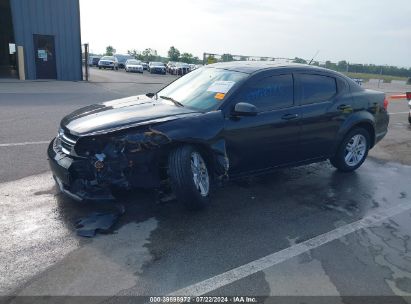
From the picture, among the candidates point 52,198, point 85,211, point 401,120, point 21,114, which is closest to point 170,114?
point 85,211

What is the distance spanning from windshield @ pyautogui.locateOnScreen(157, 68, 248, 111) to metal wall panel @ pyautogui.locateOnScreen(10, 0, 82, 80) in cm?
1764

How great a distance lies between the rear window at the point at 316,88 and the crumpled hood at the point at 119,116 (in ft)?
5.61

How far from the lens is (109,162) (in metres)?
3.69

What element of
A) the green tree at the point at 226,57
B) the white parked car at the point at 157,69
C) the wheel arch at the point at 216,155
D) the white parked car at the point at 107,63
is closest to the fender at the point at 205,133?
the wheel arch at the point at 216,155

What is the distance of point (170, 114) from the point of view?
411cm

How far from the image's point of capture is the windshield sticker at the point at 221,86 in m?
4.40

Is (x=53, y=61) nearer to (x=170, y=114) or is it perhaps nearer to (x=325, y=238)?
(x=170, y=114)

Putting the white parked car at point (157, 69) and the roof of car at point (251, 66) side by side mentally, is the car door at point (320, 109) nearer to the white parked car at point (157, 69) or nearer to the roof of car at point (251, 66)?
the roof of car at point (251, 66)

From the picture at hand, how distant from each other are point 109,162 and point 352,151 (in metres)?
3.95

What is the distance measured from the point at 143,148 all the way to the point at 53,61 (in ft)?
64.4

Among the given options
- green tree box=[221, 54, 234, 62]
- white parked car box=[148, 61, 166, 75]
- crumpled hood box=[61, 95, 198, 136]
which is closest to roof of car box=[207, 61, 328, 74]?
crumpled hood box=[61, 95, 198, 136]

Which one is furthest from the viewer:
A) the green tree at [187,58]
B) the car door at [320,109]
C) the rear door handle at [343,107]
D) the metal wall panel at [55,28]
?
the green tree at [187,58]

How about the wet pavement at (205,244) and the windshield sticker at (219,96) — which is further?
the windshield sticker at (219,96)

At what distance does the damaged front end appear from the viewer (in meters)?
3.70
